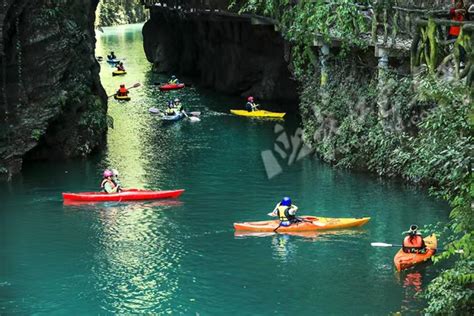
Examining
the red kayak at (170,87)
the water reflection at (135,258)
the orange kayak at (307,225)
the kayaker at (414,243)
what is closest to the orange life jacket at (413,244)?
the kayaker at (414,243)

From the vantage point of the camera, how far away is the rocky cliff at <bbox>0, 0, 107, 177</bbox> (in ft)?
96.0

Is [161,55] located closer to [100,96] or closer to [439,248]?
[100,96]

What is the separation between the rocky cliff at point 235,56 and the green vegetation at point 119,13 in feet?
166

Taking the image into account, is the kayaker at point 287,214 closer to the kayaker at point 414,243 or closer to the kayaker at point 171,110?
the kayaker at point 414,243

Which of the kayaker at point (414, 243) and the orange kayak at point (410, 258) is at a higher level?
the kayaker at point (414, 243)

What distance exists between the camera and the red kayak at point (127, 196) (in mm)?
25625

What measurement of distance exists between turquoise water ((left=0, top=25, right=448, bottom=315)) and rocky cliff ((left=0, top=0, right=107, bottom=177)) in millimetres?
889

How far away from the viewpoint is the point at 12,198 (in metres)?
26.5

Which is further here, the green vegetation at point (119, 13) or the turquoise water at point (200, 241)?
the green vegetation at point (119, 13)

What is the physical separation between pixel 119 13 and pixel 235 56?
67.4m

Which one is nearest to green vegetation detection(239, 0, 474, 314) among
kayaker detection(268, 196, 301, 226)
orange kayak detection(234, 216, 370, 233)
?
orange kayak detection(234, 216, 370, 233)

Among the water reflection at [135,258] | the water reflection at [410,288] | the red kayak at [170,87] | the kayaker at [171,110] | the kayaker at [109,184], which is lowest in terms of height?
the water reflection at [410,288]

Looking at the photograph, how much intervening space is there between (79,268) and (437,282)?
857cm

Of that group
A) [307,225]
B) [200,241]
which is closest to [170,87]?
[307,225]
